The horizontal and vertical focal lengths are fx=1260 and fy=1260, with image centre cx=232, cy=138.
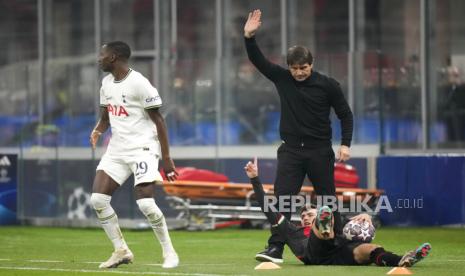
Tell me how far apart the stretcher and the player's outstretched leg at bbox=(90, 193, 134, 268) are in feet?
28.4

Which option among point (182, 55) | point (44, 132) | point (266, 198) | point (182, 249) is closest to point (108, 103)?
point (266, 198)

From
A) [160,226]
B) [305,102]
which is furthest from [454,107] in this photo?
[160,226]

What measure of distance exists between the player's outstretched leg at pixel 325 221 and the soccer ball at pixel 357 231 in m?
0.42

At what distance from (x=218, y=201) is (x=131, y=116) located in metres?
9.73

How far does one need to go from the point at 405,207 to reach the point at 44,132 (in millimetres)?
6864

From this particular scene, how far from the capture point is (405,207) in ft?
68.8

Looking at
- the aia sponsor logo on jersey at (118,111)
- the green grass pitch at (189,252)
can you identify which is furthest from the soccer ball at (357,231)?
the aia sponsor logo on jersey at (118,111)

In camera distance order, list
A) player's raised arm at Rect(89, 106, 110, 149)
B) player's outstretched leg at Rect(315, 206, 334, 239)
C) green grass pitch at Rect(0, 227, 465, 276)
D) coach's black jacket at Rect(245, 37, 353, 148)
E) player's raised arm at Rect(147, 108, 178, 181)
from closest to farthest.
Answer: player's outstretched leg at Rect(315, 206, 334, 239) < green grass pitch at Rect(0, 227, 465, 276) < player's raised arm at Rect(147, 108, 178, 181) < coach's black jacket at Rect(245, 37, 353, 148) < player's raised arm at Rect(89, 106, 110, 149)

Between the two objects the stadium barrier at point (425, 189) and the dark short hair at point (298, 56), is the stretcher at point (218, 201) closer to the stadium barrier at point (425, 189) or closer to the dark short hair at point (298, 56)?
the stadium barrier at point (425, 189)

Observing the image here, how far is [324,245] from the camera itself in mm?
11180

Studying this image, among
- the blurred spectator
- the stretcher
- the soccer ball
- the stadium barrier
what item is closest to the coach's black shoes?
the soccer ball

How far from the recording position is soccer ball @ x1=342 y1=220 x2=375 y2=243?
11.3 metres

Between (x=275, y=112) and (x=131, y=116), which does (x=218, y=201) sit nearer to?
(x=275, y=112)

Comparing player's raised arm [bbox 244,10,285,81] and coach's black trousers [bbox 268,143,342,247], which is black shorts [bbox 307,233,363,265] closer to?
coach's black trousers [bbox 268,143,342,247]
